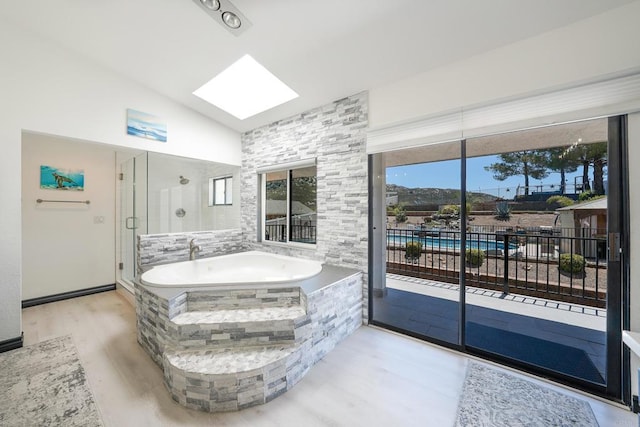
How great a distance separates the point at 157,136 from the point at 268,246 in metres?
2.10

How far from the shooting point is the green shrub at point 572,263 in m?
2.71

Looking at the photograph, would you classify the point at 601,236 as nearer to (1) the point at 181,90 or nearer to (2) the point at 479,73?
(2) the point at 479,73

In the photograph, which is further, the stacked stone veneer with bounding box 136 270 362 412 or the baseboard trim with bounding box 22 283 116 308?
the baseboard trim with bounding box 22 283 116 308

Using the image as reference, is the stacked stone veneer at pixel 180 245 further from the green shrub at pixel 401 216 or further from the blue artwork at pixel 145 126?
the green shrub at pixel 401 216

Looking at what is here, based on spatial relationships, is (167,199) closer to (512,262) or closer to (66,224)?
(66,224)

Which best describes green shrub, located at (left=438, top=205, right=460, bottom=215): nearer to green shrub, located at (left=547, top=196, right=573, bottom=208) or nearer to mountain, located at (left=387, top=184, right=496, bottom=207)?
mountain, located at (left=387, top=184, right=496, bottom=207)

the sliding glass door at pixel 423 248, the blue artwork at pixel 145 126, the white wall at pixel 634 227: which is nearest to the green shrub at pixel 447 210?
the sliding glass door at pixel 423 248

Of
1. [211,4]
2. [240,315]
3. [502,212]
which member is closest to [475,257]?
[502,212]

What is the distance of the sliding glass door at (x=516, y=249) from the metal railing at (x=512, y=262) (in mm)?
13

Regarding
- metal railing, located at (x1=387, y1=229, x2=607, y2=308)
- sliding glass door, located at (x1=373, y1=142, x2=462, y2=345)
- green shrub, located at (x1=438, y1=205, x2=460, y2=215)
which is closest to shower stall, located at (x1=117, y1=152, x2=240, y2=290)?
sliding glass door, located at (x1=373, y1=142, x2=462, y2=345)

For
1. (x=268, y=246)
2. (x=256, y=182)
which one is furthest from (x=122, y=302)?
(x=256, y=182)

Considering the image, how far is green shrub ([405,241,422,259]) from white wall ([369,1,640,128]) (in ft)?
6.87

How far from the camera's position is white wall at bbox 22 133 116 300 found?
334 centimetres

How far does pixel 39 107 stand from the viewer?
2402mm
